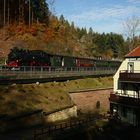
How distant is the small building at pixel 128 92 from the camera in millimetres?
39881

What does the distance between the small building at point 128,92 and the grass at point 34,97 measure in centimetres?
547

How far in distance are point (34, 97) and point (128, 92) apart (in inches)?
463

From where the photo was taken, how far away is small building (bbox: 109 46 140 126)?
39.9 meters

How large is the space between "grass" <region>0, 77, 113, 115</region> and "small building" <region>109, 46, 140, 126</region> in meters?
5.47

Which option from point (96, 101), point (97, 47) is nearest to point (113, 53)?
point (97, 47)

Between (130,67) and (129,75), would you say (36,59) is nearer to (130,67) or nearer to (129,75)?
(130,67)

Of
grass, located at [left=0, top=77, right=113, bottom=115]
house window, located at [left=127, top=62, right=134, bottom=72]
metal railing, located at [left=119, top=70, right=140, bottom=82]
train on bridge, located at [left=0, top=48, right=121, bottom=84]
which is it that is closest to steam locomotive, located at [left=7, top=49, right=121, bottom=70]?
train on bridge, located at [left=0, top=48, right=121, bottom=84]

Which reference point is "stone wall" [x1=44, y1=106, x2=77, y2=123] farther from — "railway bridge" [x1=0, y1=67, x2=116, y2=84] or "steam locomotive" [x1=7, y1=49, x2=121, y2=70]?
"steam locomotive" [x1=7, y1=49, x2=121, y2=70]

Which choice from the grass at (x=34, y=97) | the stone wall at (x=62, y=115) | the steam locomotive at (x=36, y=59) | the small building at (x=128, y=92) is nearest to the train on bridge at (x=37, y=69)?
the steam locomotive at (x=36, y=59)

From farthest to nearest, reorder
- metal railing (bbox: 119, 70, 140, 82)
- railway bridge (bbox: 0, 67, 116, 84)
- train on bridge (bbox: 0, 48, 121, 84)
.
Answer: train on bridge (bbox: 0, 48, 121, 84), railway bridge (bbox: 0, 67, 116, 84), metal railing (bbox: 119, 70, 140, 82)

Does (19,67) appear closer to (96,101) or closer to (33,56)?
(33,56)

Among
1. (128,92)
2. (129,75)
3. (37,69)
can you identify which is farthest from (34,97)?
(128,92)

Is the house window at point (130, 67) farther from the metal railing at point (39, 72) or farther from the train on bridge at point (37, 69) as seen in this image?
the metal railing at point (39, 72)

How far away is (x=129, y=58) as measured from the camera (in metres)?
43.7
